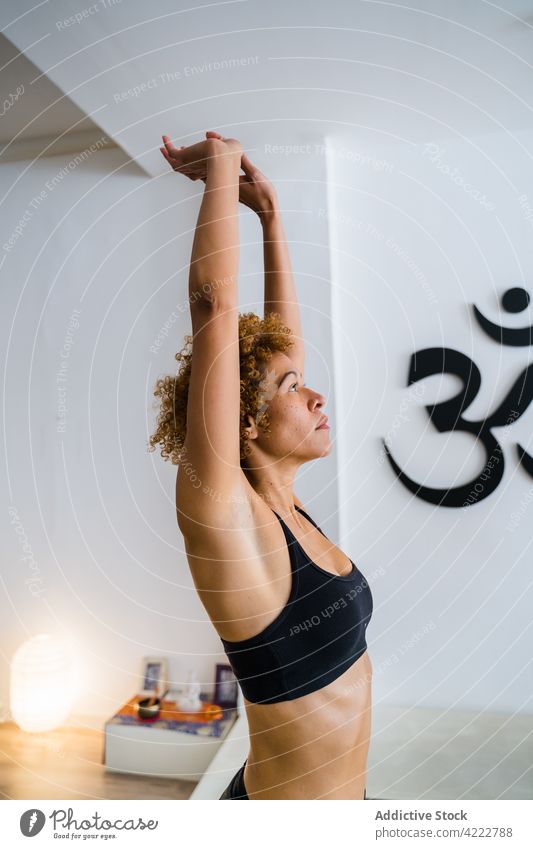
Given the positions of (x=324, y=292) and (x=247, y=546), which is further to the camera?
(x=324, y=292)

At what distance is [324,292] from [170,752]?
4.56 ft

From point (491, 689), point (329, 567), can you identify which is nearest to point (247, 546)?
point (329, 567)

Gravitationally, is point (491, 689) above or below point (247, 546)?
below

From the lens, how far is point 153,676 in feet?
6.36

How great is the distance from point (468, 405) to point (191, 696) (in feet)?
4.01

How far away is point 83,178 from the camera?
1986 millimetres

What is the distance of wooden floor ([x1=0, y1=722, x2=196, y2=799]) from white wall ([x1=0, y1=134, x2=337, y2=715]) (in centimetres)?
18

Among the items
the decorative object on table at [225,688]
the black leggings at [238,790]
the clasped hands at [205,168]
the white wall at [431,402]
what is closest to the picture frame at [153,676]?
the decorative object on table at [225,688]

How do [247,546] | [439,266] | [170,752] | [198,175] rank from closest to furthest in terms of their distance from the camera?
[247,546] < [198,175] < [170,752] < [439,266]

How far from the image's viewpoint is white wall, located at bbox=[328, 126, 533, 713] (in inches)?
68.9

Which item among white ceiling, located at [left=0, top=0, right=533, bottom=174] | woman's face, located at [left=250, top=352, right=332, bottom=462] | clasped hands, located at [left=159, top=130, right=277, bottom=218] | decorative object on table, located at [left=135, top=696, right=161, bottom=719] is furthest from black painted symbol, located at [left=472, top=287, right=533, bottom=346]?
decorative object on table, located at [left=135, top=696, right=161, bottom=719]

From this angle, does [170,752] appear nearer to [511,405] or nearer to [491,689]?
[491,689]

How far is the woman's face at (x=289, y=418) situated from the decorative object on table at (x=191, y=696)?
1304 mm

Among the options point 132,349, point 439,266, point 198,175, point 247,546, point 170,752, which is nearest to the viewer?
point 247,546
